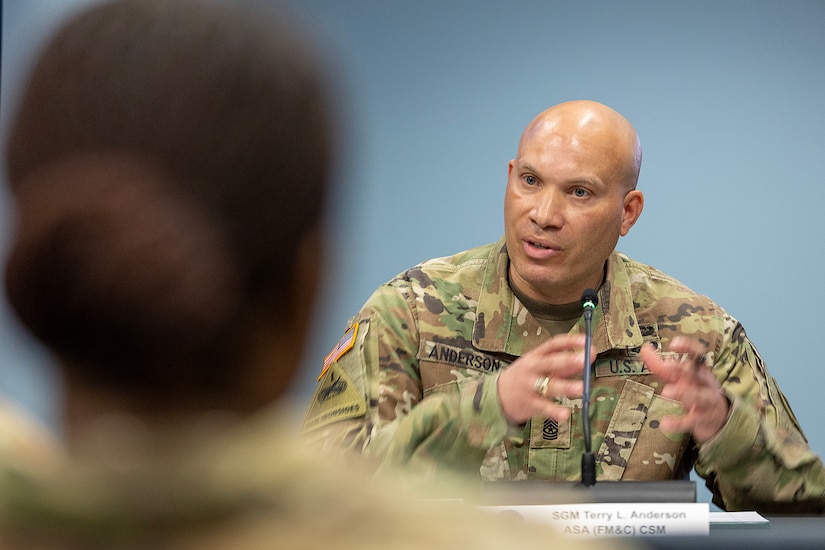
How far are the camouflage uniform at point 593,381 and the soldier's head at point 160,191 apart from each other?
1.26 meters

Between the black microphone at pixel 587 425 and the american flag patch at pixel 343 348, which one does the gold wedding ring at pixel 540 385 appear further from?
the american flag patch at pixel 343 348

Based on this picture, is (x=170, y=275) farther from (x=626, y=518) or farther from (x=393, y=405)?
(x=393, y=405)

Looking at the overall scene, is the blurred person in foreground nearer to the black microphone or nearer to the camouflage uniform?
the black microphone

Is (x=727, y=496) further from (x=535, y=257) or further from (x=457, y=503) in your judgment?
(x=457, y=503)

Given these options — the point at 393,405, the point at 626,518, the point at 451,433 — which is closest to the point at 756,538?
the point at 626,518

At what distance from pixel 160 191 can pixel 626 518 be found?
112 centimetres

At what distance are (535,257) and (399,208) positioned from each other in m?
1.49

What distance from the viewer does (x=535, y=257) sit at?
2.04 meters

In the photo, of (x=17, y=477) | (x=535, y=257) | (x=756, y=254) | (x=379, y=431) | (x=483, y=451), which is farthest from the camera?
(x=756, y=254)

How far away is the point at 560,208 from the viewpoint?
6.74ft

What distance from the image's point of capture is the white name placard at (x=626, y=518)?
1.41 meters

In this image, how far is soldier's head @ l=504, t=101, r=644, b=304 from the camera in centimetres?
204

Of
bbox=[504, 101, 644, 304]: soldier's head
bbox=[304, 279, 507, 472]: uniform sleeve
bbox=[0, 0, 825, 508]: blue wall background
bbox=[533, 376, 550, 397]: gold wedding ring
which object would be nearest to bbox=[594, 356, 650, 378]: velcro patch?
bbox=[504, 101, 644, 304]: soldier's head

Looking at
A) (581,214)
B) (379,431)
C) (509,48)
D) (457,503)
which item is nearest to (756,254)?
(509,48)
